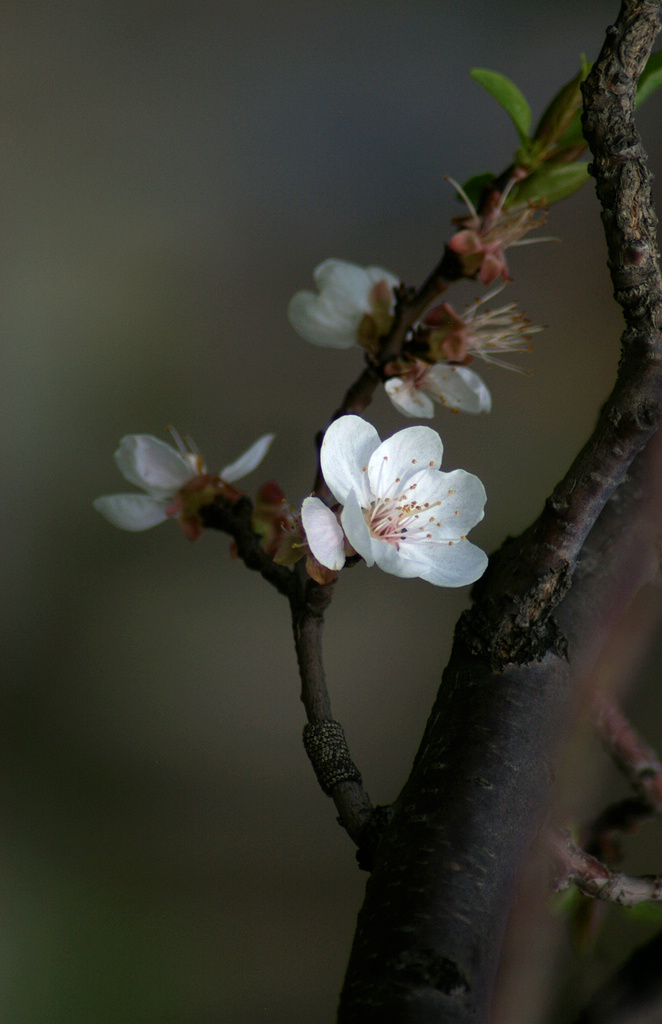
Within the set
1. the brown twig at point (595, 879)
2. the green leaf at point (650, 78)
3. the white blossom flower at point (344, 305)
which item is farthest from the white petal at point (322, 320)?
the brown twig at point (595, 879)

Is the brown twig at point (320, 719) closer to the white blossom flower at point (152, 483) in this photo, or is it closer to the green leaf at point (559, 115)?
the white blossom flower at point (152, 483)

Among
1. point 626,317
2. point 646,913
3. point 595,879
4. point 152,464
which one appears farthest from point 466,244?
point 646,913

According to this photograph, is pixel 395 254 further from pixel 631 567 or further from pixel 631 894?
pixel 631 894

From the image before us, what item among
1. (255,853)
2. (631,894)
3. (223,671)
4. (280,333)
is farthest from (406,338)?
(255,853)

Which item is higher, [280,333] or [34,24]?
[34,24]

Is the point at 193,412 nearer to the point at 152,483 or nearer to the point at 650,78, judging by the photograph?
the point at 152,483

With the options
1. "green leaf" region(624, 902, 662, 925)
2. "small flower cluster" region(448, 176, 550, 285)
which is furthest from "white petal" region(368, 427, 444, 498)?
"green leaf" region(624, 902, 662, 925)

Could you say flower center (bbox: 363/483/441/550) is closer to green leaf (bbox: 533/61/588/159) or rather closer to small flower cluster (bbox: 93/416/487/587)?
small flower cluster (bbox: 93/416/487/587)
